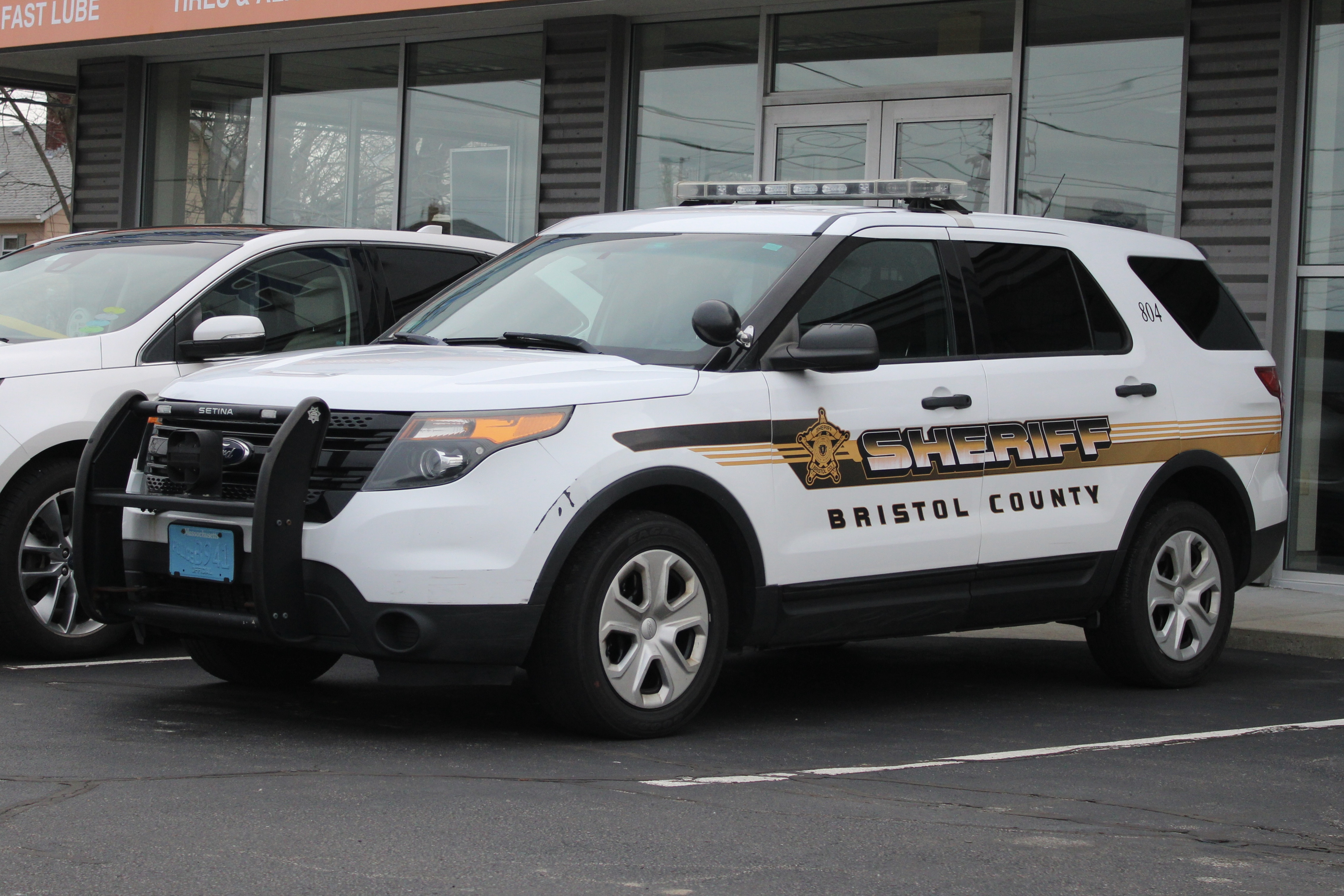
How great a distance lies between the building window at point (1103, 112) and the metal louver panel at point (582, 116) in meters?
3.14

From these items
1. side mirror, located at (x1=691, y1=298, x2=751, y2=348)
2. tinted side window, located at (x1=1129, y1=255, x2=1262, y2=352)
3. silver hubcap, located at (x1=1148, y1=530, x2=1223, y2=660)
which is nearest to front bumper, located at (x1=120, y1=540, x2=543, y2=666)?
side mirror, located at (x1=691, y1=298, x2=751, y2=348)

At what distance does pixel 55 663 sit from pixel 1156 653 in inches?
180

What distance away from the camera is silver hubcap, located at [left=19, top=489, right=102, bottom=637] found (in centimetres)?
731

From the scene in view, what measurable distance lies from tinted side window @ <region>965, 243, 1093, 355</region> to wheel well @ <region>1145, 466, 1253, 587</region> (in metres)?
0.86

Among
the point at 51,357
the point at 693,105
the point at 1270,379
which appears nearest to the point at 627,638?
the point at 51,357

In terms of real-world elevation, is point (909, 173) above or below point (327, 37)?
below

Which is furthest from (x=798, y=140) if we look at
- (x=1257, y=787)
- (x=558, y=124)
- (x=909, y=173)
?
(x=1257, y=787)

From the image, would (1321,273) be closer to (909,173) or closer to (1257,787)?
(909,173)

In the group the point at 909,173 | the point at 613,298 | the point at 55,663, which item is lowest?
the point at 55,663

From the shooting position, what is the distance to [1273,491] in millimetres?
8211

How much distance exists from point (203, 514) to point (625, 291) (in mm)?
1756

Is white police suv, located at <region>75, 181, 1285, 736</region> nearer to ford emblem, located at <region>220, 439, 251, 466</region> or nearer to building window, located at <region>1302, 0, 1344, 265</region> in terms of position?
ford emblem, located at <region>220, 439, 251, 466</region>

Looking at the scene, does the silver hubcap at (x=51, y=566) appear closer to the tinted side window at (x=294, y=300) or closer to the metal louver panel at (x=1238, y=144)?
the tinted side window at (x=294, y=300)

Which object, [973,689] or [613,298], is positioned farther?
[973,689]
